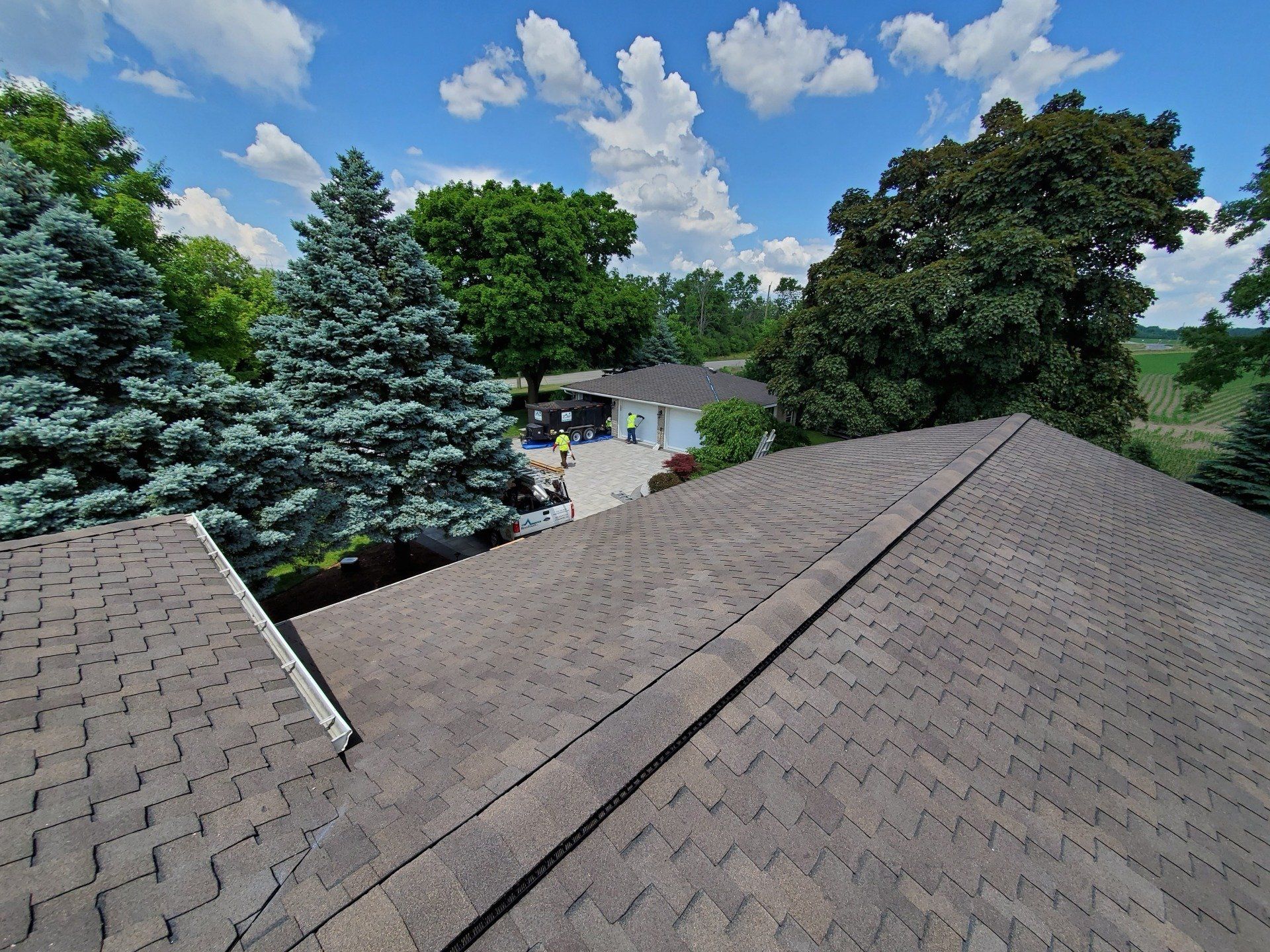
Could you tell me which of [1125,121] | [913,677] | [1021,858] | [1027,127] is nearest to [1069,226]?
[1027,127]

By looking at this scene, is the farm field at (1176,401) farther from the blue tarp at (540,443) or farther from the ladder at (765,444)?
the blue tarp at (540,443)

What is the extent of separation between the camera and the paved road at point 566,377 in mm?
37094

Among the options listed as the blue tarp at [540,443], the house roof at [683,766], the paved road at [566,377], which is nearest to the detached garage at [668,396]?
the blue tarp at [540,443]

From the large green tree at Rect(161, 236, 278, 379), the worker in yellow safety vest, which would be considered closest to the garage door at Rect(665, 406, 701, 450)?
the worker in yellow safety vest

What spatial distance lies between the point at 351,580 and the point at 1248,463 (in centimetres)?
2386

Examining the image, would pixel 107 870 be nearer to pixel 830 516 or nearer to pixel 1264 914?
pixel 1264 914

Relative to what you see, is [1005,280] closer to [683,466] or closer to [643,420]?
[683,466]

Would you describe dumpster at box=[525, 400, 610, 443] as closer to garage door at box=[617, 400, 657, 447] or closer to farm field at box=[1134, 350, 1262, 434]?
garage door at box=[617, 400, 657, 447]

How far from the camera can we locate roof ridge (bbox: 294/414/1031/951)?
5.16ft

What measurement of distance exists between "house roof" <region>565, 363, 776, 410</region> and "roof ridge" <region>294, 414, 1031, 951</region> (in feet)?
56.0

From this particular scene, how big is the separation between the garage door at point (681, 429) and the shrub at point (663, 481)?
525 cm

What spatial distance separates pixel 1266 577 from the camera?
5242 millimetres

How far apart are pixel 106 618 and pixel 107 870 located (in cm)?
241

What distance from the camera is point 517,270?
21594 millimetres
